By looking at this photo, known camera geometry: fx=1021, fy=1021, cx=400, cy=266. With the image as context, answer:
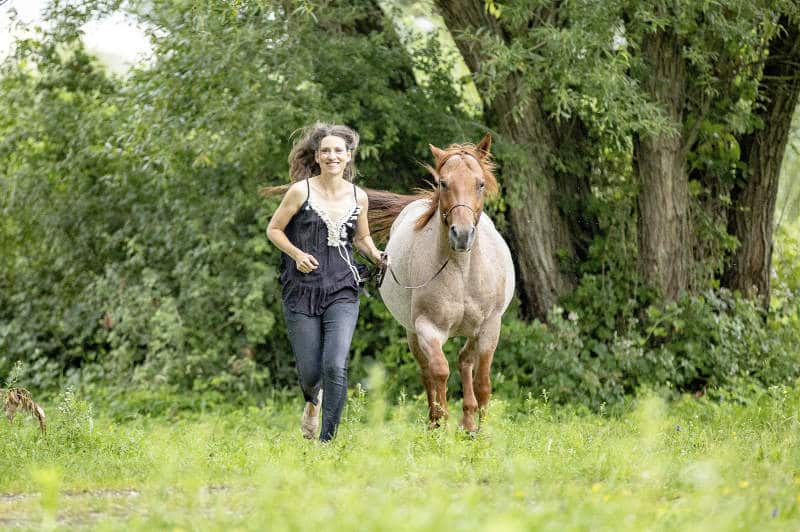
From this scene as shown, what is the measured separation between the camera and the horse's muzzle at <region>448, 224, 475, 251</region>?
6285mm

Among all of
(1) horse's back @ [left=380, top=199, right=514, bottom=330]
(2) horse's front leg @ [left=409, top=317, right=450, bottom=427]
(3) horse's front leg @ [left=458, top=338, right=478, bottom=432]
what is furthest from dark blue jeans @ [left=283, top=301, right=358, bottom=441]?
(3) horse's front leg @ [left=458, top=338, right=478, bottom=432]

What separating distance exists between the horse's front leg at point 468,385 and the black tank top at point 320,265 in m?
1.11

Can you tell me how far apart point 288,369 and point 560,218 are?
360 cm

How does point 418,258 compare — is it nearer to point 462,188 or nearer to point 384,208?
point 462,188

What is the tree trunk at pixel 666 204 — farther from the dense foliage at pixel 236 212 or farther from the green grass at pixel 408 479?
the green grass at pixel 408 479

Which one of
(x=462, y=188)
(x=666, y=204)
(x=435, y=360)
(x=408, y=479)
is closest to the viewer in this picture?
(x=408, y=479)

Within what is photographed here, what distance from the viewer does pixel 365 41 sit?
10711 millimetres

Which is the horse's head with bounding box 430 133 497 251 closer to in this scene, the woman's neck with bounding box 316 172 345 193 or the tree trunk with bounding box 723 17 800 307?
the woman's neck with bounding box 316 172 345 193

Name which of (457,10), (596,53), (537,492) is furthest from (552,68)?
(537,492)

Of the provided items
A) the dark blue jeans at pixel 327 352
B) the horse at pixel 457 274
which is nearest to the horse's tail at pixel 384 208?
the horse at pixel 457 274

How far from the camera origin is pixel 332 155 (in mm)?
6551

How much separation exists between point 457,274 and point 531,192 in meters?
4.37

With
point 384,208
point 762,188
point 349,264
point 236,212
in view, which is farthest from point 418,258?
point 762,188

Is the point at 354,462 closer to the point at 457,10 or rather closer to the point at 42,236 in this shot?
the point at 457,10
